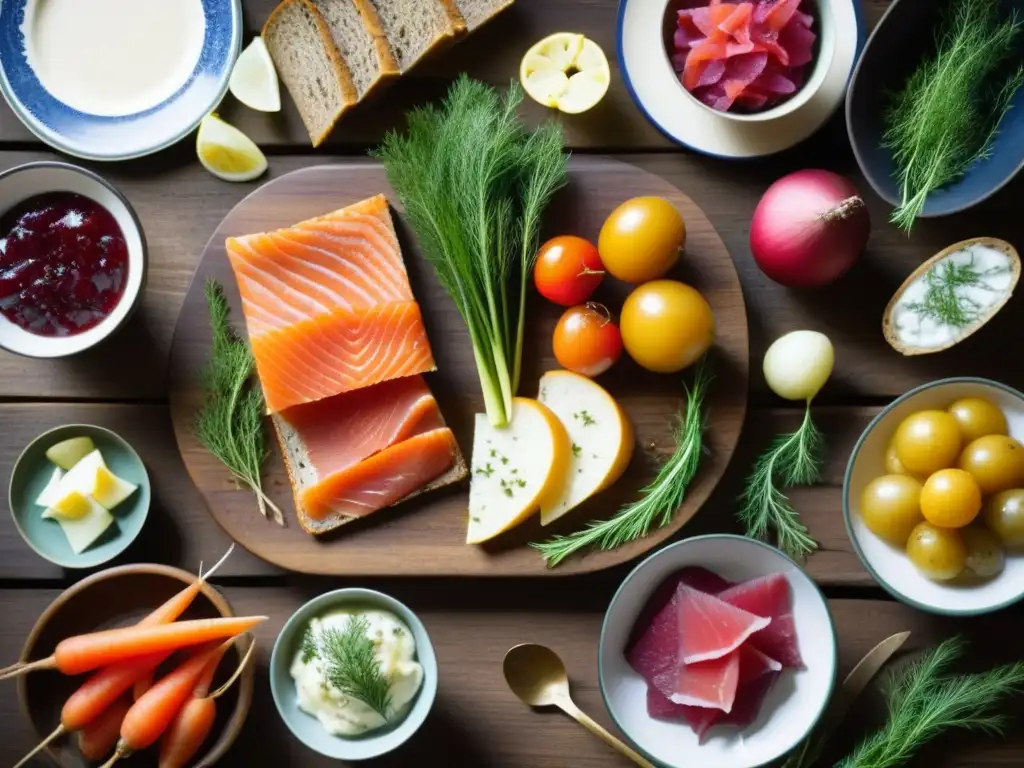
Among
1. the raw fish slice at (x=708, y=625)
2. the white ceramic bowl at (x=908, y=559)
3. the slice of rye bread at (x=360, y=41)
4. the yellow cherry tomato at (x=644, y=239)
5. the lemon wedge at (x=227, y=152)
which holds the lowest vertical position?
the raw fish slice at (x=708, y=625)

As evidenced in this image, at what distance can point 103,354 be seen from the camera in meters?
1.98

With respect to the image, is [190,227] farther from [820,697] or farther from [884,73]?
[820,697]

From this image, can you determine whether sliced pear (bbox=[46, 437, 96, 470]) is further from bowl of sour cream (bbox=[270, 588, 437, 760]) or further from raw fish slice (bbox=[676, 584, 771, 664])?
raw fish slice (bbox=[676, 584, 771, 664])

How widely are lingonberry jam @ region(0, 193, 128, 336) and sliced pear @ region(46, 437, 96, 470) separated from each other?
0.21 metres

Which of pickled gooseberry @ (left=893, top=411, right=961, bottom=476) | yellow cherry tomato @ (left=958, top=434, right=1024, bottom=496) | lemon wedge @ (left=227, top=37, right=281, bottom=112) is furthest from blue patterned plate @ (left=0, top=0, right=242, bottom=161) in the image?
yellow cherry tomato @ (left=958, top=434, right=1024, bottom=496)

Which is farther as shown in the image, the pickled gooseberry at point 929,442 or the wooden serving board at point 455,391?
the wooden serving board at point 455,391

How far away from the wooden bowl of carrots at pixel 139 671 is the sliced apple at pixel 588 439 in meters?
0.59

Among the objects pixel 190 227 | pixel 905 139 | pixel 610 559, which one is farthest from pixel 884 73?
pixel 190 227

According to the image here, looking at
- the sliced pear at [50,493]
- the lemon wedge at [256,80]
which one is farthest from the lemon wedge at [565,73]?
the sliced pear at [50,493]

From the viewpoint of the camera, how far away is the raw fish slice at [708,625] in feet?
5.66

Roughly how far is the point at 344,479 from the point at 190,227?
58 cm

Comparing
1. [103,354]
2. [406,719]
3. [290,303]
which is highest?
[290,303]

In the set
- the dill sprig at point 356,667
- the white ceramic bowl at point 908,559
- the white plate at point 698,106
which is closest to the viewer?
the dill sprig at point 356,667

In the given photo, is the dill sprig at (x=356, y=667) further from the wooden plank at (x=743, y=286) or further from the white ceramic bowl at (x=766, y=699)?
the wooden plank at (x=743, y=286)
